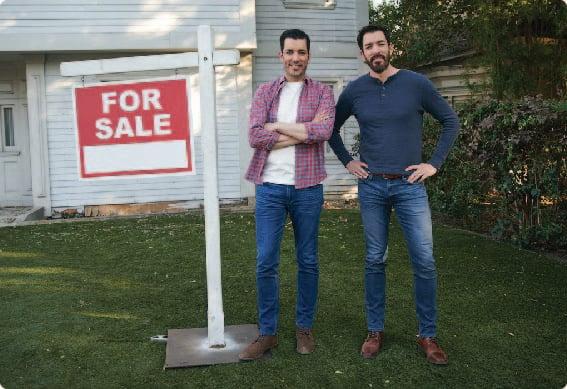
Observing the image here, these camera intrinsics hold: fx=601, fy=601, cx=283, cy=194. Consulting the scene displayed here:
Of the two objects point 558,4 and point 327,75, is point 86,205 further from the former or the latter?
point 558,4

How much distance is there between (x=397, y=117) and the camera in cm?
381

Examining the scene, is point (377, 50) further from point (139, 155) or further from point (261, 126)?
point (139, 155)

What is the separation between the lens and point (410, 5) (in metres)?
14.1

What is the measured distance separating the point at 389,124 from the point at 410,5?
37.1 feet

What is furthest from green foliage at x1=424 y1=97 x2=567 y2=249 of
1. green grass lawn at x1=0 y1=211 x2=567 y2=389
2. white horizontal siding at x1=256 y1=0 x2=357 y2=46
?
white horizontal siding at x1=256 y1=0 x2=357 y2=46

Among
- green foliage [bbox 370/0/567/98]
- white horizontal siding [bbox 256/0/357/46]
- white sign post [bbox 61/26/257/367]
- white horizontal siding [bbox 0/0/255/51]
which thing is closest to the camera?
white sign post [bbox 61/26/257/367]

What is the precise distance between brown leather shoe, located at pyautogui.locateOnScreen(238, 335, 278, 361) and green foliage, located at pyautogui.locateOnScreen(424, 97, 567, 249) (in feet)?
12.8

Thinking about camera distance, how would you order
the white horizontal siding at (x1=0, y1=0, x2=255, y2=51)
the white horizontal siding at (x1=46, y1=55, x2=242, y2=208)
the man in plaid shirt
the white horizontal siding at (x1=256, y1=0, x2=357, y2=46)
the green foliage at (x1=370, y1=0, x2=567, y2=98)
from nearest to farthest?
1. the man in plaid shirt
2. the green foliage at (x1=370, y1=0, x2=567, y2=98)
3. the white horizontal siding at (x1=0, y1=0, x2=255, y2=51)
4. the white horizontal siding at (x1=46, y1=55, x2=242, y2=208)
5. the white horizontal siding at (x1=256, y1=0, x2=357, y2=46)

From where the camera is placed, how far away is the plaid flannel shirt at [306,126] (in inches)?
149

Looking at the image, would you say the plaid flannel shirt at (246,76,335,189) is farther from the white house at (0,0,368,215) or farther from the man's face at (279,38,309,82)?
the white house at (0,0,368,215)

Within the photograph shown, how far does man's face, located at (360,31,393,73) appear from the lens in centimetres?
381

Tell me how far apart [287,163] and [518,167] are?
399 centimetres

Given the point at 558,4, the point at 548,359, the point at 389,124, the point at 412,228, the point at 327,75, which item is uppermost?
the point at 558,4

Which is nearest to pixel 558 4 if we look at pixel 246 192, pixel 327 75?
pixel 327 75
